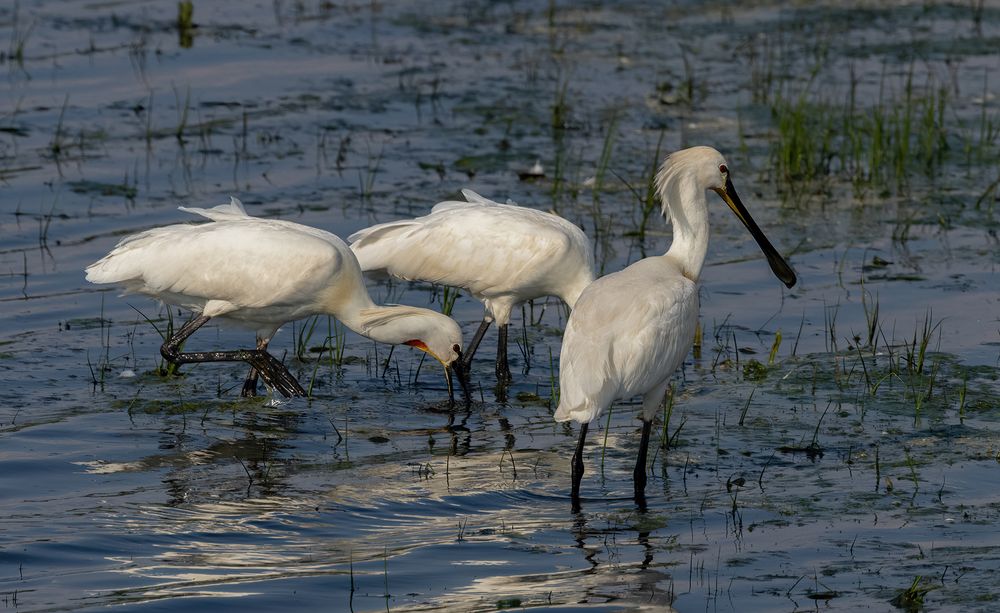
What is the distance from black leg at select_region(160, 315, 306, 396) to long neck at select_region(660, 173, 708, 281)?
229 cm

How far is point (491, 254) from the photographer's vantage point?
9594 millimetres

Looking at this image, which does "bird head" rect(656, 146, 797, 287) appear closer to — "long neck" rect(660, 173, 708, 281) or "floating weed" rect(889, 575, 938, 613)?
"long neck" rect(660, 173, 708, 281)

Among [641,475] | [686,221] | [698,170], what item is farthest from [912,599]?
[698,170]

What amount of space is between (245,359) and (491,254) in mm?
1620

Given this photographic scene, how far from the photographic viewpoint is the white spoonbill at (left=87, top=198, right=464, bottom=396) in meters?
8.91

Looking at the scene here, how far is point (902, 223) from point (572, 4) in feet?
29.2

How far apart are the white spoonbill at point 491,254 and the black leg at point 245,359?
1.07 meters

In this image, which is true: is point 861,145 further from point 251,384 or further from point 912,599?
point 912,599

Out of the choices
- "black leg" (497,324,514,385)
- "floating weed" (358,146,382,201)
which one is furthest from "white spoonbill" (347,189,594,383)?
"floating weed" (358,146,382,201)

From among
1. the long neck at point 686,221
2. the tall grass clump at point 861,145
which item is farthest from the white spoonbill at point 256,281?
the tall grass clump at point 861,145

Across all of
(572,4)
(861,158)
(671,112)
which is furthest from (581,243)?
(572,4)

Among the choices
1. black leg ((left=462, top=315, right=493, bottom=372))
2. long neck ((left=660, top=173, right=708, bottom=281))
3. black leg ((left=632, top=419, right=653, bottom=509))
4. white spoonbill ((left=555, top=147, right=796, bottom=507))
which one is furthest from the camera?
black leg ((left=462, top=315, right=493, bottom=372))

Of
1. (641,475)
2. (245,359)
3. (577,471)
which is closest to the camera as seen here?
(577,471)

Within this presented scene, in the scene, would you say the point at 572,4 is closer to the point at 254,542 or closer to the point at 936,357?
the point at 936,357
